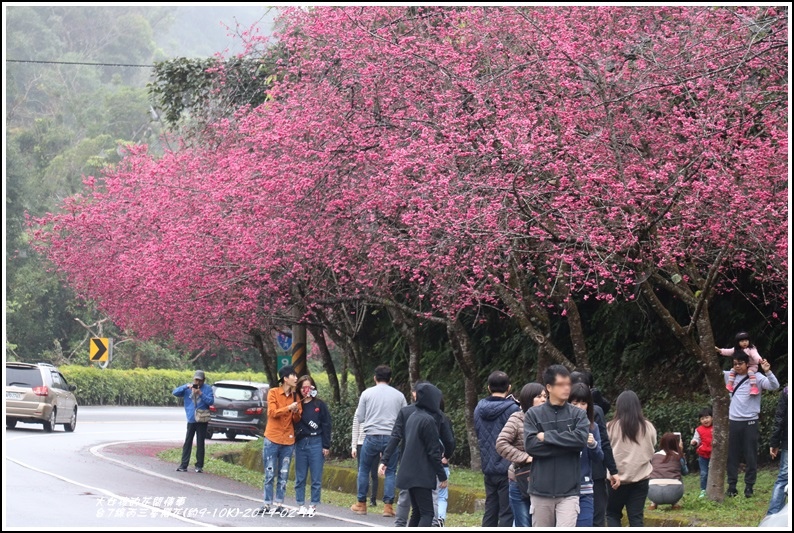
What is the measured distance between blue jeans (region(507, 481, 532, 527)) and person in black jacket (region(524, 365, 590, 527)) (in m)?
1.66

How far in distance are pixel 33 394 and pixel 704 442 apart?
1869 centimetres

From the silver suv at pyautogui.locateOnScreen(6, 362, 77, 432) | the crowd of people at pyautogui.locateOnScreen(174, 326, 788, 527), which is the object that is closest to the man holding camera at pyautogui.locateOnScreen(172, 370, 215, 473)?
the crowd of people at pyautogui.locateOnScreen(174, 326, 788, 527)

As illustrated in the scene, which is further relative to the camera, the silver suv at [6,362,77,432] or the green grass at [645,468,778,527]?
the silver suv at [6,362,77,432]

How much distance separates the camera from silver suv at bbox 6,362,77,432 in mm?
28844

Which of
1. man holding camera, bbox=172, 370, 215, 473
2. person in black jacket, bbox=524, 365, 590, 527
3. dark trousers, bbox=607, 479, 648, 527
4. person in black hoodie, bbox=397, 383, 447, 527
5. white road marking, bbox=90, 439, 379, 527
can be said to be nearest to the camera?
person in black jacket, bbox=524, 365, 590, 527

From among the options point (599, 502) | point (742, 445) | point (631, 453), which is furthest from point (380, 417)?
point (631, 453)

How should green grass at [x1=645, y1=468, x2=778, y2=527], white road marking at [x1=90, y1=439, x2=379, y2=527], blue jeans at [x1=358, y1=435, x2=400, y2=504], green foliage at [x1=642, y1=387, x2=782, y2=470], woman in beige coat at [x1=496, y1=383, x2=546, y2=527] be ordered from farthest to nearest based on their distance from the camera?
green foliage at [x1=642, y1=387, x2=782, y2=470] < blue jeans at [x1=358, y1=435, x2=400, y2=504] < white road marking at [x1=90, y1=439, x2=379, y2=527] < green grass at [x1=645, y1=468, x2=778, y2=527] < woman in beige coat at [x1=496, y1=383, x2=546, y2=527]

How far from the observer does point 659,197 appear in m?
13.1

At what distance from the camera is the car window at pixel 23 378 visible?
28.8 metres

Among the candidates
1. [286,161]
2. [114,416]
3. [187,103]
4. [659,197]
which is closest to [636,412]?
[659,197]

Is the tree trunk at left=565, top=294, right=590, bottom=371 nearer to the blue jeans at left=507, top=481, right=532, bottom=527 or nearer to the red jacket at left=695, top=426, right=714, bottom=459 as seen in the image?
the red jacket at left=695, top=426, right=714, bottom=459

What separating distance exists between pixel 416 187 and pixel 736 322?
5.80 metres

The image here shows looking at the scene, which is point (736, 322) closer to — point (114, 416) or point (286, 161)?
point (286, 161)

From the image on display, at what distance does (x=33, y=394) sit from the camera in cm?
2892
